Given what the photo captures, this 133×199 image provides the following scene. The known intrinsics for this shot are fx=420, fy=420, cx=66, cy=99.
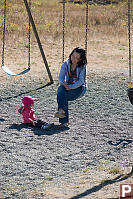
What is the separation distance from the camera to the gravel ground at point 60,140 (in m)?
4.35

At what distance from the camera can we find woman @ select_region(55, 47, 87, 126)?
19.1 feet

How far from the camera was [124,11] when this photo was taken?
20.1 m

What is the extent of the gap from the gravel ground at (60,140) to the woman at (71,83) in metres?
0.26

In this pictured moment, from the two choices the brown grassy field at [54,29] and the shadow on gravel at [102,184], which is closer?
the shadow on gravel at [102,184]

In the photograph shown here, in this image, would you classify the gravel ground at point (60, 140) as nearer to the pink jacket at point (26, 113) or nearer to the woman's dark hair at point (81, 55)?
the pink jacket at point (26, 113)

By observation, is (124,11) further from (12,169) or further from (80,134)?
(12,169)

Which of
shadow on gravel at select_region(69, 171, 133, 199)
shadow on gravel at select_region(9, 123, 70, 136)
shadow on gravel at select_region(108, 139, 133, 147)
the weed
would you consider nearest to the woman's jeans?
shadow on gravel at select_region(9, 123, 70, 136)

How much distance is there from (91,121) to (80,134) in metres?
0.61

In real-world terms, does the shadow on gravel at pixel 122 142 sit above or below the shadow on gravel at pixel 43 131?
below

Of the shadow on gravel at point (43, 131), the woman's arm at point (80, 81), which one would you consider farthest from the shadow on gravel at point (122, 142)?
the woman's arm at point (80, 81)

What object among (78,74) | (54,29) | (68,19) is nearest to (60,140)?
(78,74)

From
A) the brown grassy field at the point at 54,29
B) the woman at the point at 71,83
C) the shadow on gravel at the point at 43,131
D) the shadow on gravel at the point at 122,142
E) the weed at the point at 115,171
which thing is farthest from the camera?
the brown grassy field at the point at 54,29

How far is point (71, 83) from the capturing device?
19.6 feet

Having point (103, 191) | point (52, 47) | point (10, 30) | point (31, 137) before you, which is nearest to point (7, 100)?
point (31, 137)
